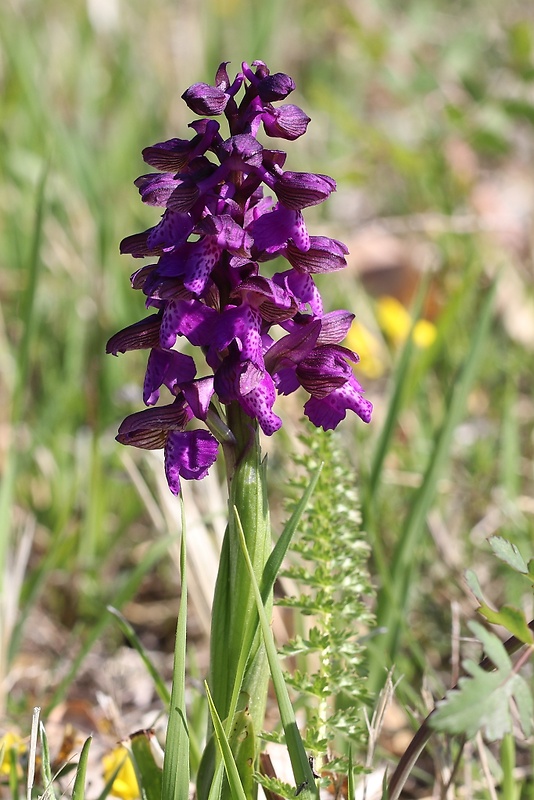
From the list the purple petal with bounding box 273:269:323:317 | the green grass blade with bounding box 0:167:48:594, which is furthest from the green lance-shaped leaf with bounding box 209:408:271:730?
the green grass blade with bounding box 0:167:48:594

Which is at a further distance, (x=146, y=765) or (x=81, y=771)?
(x=146, y=765)

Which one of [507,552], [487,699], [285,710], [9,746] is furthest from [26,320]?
[487,699]

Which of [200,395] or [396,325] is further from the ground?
[396,325]

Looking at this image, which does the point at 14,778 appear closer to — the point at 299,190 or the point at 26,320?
the point at 299,190

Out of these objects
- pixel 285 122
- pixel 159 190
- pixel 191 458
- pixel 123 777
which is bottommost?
pixel 123 777

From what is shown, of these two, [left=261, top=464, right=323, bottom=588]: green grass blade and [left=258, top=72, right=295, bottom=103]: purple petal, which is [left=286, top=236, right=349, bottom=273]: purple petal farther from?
[left=261, top=464, right=323, bottom=588]: green grass blade

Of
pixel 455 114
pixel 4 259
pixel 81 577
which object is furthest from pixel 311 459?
pixel 4 259
